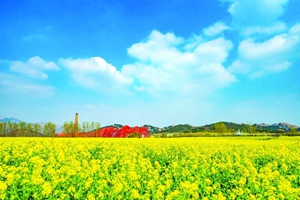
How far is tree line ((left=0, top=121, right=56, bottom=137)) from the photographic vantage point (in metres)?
55.3

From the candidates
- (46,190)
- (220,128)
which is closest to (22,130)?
(46,190)

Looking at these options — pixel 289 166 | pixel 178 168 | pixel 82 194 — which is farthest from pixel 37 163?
pixel 289 166

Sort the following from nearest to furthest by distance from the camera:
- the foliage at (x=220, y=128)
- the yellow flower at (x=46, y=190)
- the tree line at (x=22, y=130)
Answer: the yellow flower at (x=46, y=190), the tree line at (x=22, y=130), the foliage at (x=220, y=128)

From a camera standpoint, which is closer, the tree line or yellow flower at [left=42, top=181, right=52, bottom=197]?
yellow flower at [left=42, top=181, right=52, bottom=197]

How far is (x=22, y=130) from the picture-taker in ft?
184

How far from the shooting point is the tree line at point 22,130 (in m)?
55.3

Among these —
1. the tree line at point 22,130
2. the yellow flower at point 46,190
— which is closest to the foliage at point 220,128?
the tree line at point 22,130

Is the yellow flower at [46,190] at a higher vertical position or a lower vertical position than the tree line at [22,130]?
lower

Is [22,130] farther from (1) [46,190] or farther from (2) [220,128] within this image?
(2) [220,128]

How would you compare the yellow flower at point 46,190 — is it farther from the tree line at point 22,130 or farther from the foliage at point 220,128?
the foliage at point 220,128

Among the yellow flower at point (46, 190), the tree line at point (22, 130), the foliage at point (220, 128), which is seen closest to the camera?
the yellow flower at point (46, 190)

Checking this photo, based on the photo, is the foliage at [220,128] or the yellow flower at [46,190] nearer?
the yellow flower at [46,190]

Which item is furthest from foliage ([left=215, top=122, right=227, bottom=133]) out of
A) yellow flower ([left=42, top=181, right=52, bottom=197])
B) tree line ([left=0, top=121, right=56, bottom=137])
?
yellow flower ([left=42, top=181, right=52, bottom=197])

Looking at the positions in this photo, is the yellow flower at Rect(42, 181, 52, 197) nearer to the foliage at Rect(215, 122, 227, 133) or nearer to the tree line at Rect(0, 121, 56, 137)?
the tree line at Rect(0, 121, 56, 137)
